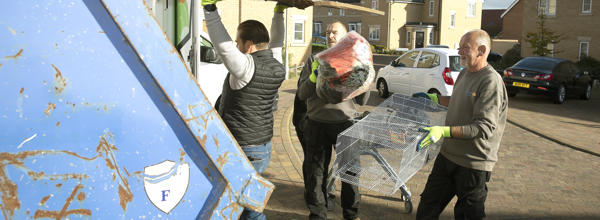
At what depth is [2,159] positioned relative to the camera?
1.73 metres

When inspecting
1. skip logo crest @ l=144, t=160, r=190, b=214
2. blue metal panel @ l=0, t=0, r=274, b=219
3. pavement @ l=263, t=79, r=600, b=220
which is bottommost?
pavement @ l=263, t=79, r=600, b=220

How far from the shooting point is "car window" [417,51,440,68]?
13266mm

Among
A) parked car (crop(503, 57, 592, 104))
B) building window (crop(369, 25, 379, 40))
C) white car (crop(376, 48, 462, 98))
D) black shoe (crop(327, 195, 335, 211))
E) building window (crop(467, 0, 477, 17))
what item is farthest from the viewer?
building window (crop(369, 25, 379, 40))

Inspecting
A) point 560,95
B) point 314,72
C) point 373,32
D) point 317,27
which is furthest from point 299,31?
point 317,27

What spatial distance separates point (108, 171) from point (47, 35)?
497 mm

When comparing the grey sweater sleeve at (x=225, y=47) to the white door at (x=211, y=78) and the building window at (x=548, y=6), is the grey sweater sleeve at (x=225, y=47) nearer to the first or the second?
the white door at (x=211, y=78)

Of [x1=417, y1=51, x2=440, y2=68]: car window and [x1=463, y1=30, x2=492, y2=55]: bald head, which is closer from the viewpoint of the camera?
[x1=463, y1=30, x2=492, y2=55]: bald head

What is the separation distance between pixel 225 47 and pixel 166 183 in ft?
3.83

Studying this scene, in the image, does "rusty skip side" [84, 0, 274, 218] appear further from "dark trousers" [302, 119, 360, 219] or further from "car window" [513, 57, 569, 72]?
"car window" [513, 57, 569, 72]

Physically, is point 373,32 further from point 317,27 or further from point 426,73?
point 426,73

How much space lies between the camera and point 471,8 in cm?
6028

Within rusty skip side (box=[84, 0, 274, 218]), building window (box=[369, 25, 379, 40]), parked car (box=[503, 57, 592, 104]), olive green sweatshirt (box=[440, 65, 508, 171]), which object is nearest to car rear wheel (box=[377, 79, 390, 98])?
parked car (box=[503, 57, 592, 104])

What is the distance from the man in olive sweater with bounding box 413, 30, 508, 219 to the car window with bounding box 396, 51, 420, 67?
10.4m

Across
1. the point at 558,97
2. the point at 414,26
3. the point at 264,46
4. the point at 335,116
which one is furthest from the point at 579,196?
the point at 414,26
